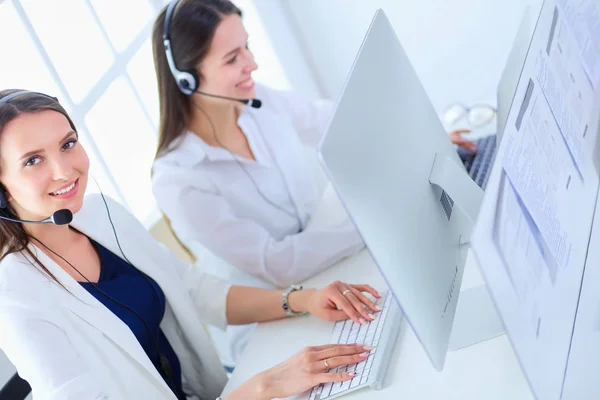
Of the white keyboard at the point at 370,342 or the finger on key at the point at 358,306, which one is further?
the finger on key at the point at 358,306

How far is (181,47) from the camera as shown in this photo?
5.90ft

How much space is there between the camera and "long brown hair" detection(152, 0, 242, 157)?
1.78m

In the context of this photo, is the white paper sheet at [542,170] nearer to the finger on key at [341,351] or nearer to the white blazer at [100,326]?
the finger on key at [341,351]

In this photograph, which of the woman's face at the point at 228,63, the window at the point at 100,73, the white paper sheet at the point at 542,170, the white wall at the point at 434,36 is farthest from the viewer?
the white wall at the point at 434,36

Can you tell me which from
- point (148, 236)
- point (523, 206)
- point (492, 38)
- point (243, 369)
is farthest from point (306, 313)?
point (492, 38)

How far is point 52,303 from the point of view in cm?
133

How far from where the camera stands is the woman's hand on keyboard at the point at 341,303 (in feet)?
4.44

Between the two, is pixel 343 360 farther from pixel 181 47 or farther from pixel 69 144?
pixel 181 47

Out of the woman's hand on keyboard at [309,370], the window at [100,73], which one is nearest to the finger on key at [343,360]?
the woman's hand on keyboard at [309,370]

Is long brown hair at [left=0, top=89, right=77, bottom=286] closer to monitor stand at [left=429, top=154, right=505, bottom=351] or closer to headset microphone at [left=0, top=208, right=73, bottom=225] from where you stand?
headset microphone at [left=0, top=208, right=73, bottom=225]

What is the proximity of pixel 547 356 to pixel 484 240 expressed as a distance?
23cm

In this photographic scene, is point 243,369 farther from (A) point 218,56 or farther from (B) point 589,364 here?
(A) point 218,56

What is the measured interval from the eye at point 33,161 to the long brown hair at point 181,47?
516 mm

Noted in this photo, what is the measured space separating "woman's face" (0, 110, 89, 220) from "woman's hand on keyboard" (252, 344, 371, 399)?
50 cm
